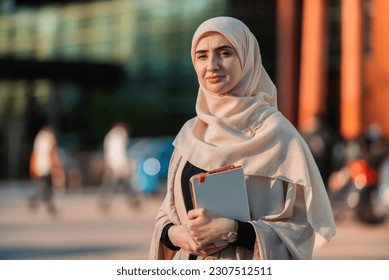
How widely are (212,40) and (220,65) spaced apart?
75 millimetres

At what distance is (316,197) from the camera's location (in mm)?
2801

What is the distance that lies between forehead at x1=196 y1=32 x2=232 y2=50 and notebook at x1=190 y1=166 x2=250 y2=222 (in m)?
0.36

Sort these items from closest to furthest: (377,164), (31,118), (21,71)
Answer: (377,164) → (21,71) → (31,118)

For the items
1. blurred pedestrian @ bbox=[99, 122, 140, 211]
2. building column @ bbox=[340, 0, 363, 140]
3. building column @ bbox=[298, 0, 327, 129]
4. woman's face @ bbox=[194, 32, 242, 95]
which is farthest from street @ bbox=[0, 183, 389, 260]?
building column @ bbox=[340, 0, 363, 140]

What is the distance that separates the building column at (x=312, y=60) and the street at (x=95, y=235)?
6.47 metres

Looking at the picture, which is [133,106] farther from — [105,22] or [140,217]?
[140,217]

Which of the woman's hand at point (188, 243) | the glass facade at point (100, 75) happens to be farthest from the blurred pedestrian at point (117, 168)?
the woman's hand at point (188, 243)

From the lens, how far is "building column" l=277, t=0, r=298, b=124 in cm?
2280

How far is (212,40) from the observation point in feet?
9.25

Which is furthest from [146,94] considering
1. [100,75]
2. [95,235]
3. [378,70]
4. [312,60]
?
[95,235]

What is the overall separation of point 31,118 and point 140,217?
1557cm

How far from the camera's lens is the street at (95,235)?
29.0 ft

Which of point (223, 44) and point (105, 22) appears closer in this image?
point (223, 44)

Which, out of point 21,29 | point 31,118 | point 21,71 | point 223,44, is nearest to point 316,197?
point 223,44
